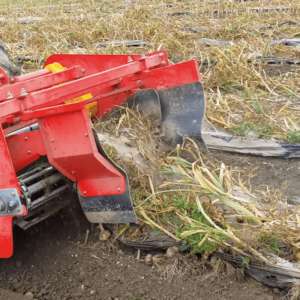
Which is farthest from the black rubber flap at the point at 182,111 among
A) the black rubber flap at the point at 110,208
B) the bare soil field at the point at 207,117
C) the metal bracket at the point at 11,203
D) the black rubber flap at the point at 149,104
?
the metal bracket at the point at 11,203

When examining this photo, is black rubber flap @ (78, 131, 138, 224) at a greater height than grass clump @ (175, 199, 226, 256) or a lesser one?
greater

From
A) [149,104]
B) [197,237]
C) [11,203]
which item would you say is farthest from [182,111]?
[11,203]

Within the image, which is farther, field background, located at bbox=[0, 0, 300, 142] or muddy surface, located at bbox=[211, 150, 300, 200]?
field background, located at bbox=[0, 0, 300, 142]

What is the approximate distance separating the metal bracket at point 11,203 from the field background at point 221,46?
1.98 meters

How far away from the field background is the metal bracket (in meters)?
1.98

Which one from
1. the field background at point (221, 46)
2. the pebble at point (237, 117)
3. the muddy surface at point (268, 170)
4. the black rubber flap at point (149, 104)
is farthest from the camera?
the field background at point (221, 46)

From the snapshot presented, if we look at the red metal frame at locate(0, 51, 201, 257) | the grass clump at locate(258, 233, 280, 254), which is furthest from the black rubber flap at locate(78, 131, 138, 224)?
the grass clump at locate(258, 233, 280, 254)

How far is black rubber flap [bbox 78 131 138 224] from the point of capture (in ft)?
8.95

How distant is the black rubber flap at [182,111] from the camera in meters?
3.29

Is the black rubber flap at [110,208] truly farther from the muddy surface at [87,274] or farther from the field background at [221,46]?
the field background at [221,46]

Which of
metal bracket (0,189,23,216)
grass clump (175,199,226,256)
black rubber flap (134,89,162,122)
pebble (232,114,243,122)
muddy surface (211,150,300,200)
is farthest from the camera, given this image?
pebble (232,114,243,122)

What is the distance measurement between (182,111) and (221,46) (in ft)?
9.43

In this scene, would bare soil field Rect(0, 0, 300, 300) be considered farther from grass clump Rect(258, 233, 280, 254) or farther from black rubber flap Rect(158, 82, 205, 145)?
black rubber flap Rect(158, 82, 205, 145)

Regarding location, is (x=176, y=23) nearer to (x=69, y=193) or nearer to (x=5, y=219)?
(x=69, y=193)
